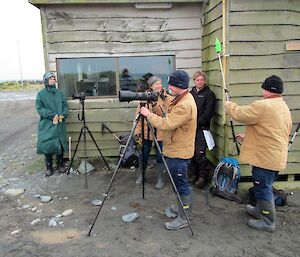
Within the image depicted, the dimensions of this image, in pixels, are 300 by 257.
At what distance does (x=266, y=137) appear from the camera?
144 inches

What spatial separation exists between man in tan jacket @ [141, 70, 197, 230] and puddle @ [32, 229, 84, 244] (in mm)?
1107

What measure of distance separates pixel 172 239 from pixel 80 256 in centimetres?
102

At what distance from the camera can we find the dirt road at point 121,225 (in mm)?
3451

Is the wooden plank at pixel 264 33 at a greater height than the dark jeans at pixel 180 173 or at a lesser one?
greater

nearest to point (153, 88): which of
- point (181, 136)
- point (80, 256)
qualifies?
point (181, 136)

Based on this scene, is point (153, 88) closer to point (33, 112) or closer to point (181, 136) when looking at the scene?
point (181, 136)

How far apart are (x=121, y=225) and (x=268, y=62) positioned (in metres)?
3.18

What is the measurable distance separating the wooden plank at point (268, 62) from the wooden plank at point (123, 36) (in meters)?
1.64

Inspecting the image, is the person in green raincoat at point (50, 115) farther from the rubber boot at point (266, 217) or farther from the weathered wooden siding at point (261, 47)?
the rubber boot at point (266, 217)

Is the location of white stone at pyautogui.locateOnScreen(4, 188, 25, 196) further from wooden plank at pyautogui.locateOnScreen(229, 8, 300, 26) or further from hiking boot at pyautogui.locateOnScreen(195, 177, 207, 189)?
wooden plank at pyautogui.locateOnScreen(229, 8, 300, 26)

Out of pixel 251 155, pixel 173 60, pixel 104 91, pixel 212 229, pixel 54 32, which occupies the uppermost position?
pixel 54 32

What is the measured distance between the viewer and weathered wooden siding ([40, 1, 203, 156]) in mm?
5934

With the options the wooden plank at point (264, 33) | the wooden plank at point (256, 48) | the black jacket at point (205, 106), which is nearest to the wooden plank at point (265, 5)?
the wooden plank at point (264, 33)

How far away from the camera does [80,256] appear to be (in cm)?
333
